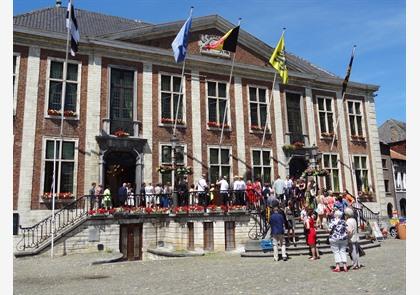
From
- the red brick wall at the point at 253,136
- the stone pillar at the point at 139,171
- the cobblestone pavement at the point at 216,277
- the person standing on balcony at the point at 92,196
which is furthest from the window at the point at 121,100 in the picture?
the cobblestone pavement at the point at 216,277

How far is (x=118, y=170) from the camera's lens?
1903cm

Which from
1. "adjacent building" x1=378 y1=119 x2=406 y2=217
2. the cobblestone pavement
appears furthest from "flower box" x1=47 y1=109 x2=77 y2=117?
"adjacent building" x1=378 y1=119 x2=406 y2=217

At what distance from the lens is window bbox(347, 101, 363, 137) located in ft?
84.5

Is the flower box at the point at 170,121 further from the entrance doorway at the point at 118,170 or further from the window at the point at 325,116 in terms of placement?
the window at the point at 325,116

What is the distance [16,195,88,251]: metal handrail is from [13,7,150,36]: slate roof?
27.3 feet

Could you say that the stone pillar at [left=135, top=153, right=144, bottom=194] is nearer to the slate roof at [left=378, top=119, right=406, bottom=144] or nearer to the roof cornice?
the roof cornice

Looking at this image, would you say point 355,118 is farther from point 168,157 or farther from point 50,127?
point 50,127

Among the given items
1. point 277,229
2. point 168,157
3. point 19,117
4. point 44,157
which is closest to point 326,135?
point 168,157

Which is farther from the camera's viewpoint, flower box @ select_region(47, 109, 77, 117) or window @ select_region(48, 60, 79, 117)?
window @ select_region(48, 60, 79, 117)

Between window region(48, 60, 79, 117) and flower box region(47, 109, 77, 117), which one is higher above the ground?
window region(48, 60, 79, 117)

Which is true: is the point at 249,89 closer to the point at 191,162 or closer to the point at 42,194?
the point at 191,162

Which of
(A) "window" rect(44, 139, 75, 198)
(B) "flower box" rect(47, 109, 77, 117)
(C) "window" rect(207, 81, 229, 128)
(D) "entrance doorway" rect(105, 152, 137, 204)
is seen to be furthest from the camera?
(C) "window" rect(207, 81, 229, 128)

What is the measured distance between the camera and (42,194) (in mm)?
16734

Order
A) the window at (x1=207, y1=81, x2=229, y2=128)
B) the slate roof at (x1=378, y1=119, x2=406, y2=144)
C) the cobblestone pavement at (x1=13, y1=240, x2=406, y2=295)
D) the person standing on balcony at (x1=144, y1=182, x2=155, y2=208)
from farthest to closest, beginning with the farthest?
the slate roof at (x1=378, y1=119, x2=406, y2=144) < the window at (x1=207, y1=81, x2=229, y2=128) < the person standing on balcony at (x1=144, y1=182, x2=155, y2=208) < the cobblestone pavement at (x1=13, y1=240, x2=406, y2=295)
